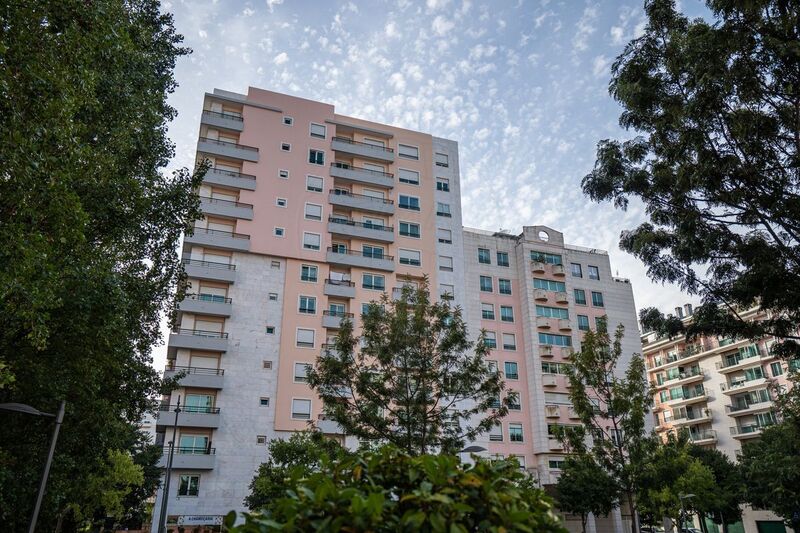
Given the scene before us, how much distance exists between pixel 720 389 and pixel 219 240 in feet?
172

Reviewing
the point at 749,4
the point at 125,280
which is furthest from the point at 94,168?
the point at 749,4

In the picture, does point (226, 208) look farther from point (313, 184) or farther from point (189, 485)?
point (189, 485)

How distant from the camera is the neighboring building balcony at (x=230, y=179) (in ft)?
126

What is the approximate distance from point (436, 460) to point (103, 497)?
109 feet

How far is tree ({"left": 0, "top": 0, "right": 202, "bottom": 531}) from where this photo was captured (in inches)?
350

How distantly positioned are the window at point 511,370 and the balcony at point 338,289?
13.4m

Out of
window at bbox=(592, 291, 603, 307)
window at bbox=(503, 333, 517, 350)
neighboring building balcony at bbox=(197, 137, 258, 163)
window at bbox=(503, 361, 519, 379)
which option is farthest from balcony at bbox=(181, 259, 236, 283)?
window at bbox=(592, 291, 603, 307)

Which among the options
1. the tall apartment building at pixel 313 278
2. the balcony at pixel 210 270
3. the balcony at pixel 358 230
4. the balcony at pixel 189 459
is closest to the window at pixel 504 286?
the tall apartment building at pixel 313 278

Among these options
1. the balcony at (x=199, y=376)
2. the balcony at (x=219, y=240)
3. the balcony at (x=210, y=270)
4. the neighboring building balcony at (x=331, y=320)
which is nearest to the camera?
the balcony at (x=199, y=376)

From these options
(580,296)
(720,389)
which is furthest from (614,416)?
(720,389)

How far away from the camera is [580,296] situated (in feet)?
154

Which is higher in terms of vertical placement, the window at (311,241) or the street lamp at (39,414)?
the window at (311,241)

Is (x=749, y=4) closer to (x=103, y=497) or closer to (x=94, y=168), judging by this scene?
(x=94, y=168)

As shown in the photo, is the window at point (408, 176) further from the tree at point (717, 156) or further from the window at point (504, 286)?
the tree at point (717, 156)
